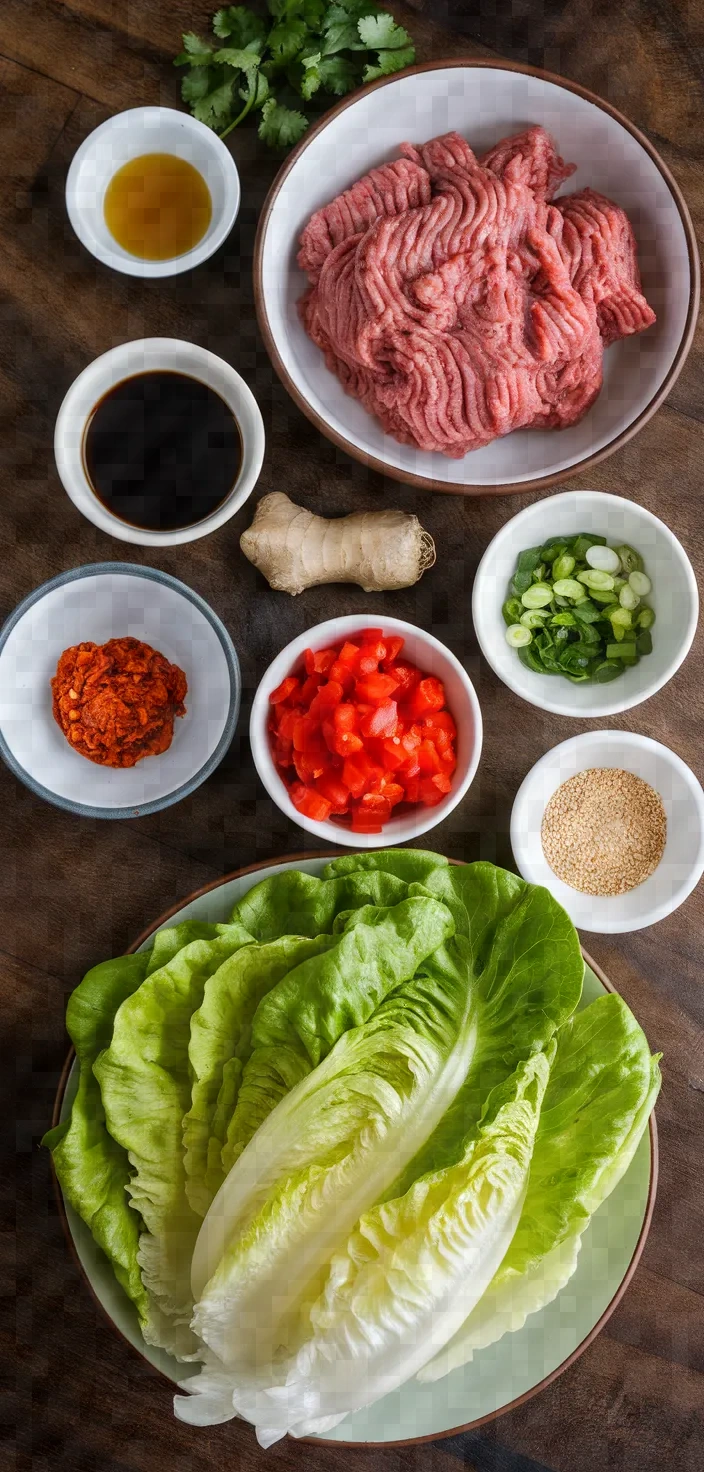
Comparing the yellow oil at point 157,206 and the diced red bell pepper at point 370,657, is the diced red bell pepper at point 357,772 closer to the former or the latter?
the diced red bell pepper at point 370,657

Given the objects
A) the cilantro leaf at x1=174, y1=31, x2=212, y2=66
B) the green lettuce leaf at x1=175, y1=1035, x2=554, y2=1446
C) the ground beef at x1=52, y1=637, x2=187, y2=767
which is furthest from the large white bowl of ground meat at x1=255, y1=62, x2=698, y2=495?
the green lettuce leaf at x1=175, y1=1035, x2=554, y2=1446

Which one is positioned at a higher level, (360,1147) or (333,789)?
(333,789)

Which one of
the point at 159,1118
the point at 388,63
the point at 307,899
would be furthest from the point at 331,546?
the point at 159,1118

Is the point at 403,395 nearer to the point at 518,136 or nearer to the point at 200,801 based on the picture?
the point at 518,136

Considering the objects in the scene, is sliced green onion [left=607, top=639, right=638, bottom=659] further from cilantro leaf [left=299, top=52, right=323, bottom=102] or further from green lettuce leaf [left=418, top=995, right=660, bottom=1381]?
cilantro leaf [left=299, top=52, right=323, bottom=102]

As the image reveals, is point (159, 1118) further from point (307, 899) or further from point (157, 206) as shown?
point (157, 206)

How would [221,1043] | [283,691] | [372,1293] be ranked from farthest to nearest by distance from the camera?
[283,691], [221,1043], [372,1293]
